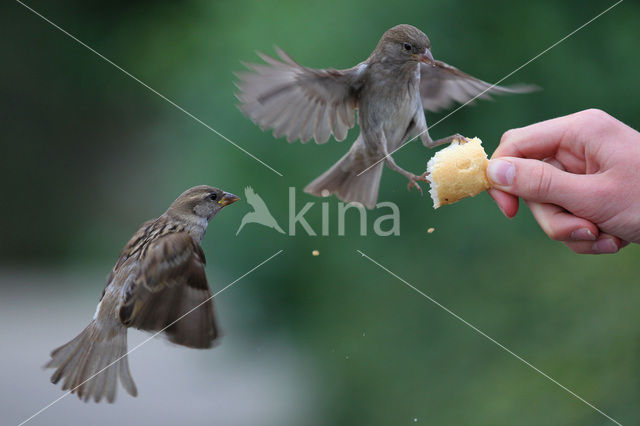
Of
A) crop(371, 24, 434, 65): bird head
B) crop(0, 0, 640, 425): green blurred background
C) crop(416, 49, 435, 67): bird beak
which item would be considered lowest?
crop(0, 0, 640, 425): green blurred background

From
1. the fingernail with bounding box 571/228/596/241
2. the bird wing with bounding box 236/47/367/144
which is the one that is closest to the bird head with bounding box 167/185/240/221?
the bird wing with bounding box 236/47/367/144

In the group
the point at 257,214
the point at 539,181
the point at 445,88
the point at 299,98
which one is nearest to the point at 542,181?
the point at 539,181

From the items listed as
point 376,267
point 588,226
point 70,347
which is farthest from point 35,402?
point 588,226

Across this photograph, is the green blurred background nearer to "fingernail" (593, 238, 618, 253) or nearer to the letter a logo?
the letter a logo

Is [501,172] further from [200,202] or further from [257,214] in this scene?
[257,214]

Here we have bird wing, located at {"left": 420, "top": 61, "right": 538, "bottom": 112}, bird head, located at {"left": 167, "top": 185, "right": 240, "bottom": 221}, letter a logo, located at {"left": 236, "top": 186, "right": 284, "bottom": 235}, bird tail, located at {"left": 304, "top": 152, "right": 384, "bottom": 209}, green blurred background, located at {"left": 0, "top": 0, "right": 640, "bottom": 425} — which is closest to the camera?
bird head, located at {"left": 167, "top": 185, "right": 240, "bottom": 221}

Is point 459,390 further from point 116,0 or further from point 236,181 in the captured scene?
point 116,0

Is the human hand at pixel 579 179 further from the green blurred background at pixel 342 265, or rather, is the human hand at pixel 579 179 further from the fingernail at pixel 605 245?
the green blurred background at pixel 342 265
